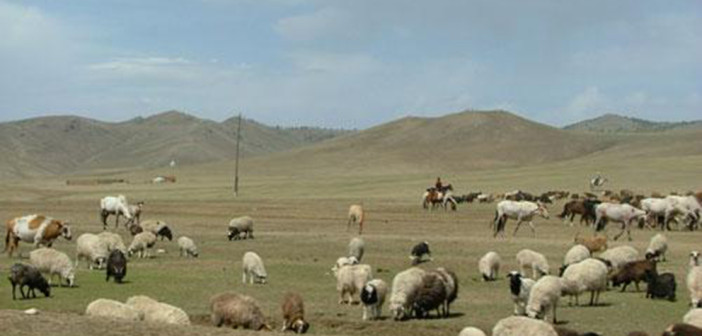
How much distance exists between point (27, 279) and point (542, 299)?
11042 mm

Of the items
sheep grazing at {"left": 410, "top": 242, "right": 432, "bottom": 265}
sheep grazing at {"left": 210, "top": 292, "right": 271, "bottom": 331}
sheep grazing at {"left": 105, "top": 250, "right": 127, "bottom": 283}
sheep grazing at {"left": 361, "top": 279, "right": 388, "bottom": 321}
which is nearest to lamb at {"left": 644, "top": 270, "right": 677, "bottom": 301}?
sheep grazing at {"left": 361, "top": 279, "right": 388, "bottom": 321}

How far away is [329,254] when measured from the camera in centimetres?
3198

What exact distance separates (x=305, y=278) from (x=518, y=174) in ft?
222

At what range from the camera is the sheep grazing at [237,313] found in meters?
17.5

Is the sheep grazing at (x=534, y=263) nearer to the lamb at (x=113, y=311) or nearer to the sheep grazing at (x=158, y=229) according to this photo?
the lamb at (x=113, y=311)

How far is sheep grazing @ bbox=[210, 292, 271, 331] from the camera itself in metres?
17.5

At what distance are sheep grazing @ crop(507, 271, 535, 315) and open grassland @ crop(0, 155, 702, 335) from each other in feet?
0.98

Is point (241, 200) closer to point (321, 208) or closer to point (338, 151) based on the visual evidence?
point (321, 208)

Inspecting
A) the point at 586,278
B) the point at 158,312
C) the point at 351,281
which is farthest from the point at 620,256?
the point at 158,312

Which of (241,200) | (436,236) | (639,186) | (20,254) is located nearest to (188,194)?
(241,200)

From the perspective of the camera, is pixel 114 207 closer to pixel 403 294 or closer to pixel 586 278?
pixel 403 294

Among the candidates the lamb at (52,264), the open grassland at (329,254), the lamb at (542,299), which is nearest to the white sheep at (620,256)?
the open grassland at (329,254)

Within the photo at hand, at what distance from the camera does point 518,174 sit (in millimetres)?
91188

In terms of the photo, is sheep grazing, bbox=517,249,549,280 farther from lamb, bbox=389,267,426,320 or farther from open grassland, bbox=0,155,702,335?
lamb, bbox=389,267,426,320
